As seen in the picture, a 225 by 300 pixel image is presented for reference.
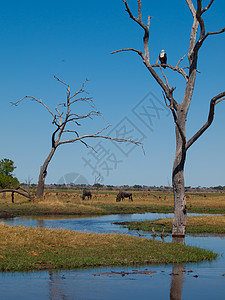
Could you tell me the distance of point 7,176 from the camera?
164 ft

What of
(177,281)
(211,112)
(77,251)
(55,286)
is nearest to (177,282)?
(177,281)

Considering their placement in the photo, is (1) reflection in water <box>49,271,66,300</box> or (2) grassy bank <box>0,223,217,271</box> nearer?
(1) reflection in water <box>49,271,66,300</box>

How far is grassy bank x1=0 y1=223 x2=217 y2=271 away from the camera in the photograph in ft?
41.7

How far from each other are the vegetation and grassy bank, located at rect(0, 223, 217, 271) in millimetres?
32333

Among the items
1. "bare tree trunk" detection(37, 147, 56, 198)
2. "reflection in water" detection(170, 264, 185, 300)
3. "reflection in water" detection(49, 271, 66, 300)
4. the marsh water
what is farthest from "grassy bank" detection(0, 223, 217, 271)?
"bare tree trunk" detection(37, 147, 56, 198)

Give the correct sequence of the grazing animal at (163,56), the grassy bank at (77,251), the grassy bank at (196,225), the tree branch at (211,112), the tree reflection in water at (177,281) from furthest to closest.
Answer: the grassy bank at (196,225) < the grazing animal at (163,56) < the tree branch at (211,112) < the grassy bank at (77,251) < the tree reflection in water at (177,281)

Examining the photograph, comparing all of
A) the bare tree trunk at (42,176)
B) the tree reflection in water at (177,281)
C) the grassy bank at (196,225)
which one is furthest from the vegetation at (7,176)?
the tree reflection in water at (177,281)

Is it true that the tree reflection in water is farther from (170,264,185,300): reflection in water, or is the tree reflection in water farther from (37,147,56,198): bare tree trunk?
(37,147,56,198): bare tree trunk

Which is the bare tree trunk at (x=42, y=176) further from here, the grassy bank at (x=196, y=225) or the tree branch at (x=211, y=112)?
the tree branch at (x=211, y=112)

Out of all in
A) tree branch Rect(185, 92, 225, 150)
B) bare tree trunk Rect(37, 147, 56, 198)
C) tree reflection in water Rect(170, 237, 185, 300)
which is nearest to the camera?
tree reflection in water Rect(170, 237, 185, 300)

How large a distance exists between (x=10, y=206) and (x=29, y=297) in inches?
1124

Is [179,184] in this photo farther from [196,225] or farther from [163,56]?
[196,225]

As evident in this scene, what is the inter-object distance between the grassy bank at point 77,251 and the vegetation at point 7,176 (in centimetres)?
3233

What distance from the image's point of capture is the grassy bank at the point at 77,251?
41.7 feet
